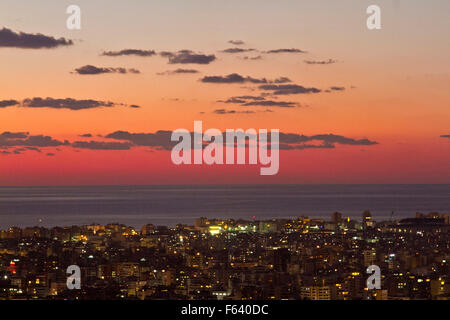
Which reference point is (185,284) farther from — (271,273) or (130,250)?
(130,250)

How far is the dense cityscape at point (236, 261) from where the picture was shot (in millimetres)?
11586

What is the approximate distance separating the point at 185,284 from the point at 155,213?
70.9ft

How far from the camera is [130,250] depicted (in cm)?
1706

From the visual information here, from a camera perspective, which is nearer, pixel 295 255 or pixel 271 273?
pixel 271 273

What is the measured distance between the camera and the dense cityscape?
11586 mm

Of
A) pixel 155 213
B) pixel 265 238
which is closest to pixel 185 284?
pixel 265 238

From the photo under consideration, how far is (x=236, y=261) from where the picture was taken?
1557 centimetres

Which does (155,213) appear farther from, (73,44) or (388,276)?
(388,276)

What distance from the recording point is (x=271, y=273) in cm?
1367
